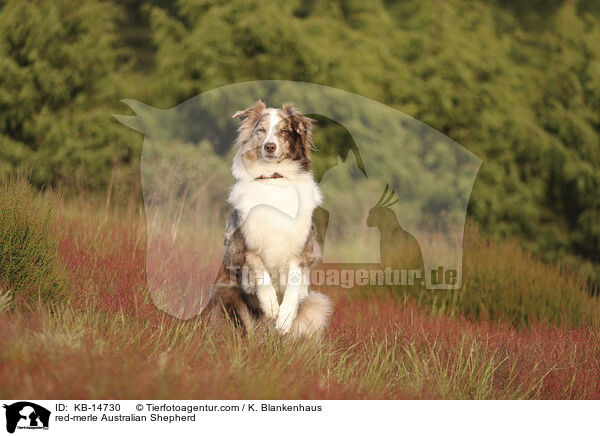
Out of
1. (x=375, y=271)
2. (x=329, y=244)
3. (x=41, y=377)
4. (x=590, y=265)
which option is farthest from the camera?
(x=590, y=265)

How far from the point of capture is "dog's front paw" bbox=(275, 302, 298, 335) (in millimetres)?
3635

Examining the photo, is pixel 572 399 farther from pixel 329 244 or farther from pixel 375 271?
pixel 329 244

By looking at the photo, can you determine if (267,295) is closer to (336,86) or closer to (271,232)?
(271,232)

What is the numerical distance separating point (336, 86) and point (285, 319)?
17.2 feet

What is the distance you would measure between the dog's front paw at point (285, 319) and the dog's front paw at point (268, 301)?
37mm

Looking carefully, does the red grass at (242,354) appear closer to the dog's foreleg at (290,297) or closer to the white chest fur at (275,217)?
the dog's foreleg at (290,297)

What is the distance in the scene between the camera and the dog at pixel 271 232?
3660 mm

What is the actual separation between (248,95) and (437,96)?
9.77 ft

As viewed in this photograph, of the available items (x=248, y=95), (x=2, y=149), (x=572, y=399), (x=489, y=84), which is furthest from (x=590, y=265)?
(x=2, y=149)

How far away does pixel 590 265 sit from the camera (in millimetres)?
7879
